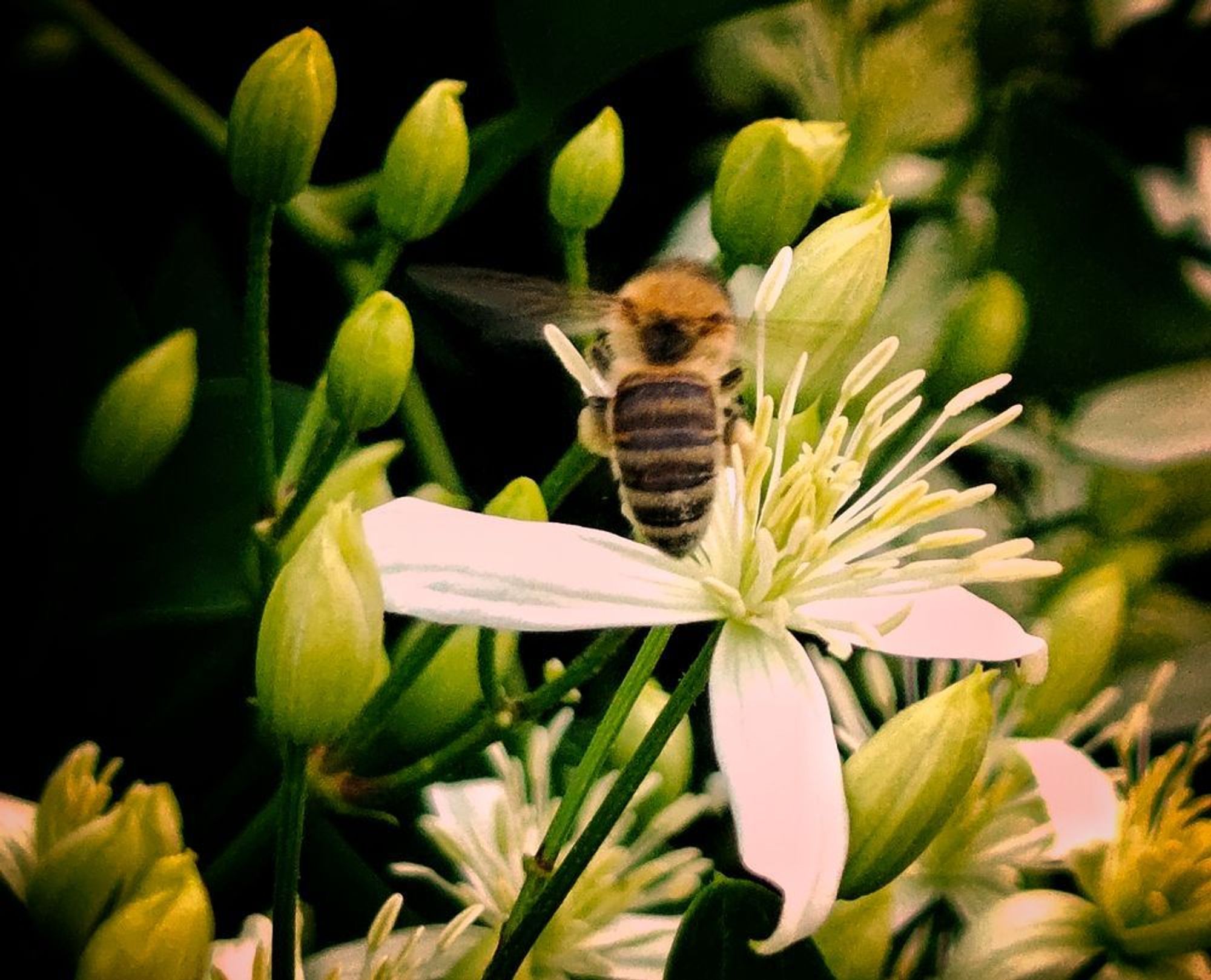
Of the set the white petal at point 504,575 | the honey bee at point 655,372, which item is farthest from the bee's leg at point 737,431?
the white petal at point 504,575

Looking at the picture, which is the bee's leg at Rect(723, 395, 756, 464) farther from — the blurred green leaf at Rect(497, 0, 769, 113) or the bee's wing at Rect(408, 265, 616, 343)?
the blurred green leaf at Rect(497, 0, 769, 113)

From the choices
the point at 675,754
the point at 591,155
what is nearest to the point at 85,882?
the point at 675,754

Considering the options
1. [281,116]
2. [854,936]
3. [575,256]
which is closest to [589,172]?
[575,256]

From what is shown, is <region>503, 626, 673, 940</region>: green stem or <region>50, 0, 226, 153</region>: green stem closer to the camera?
<region>503, 626, 673, 940</region>: green stem

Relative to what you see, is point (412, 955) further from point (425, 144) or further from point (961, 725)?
point (425, 144)

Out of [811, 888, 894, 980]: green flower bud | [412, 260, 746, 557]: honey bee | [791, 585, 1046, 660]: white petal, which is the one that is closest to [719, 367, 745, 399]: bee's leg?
[412, 260, 746, 557]: honey bee

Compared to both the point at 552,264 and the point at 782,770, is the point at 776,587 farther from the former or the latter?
the point at 552,264
